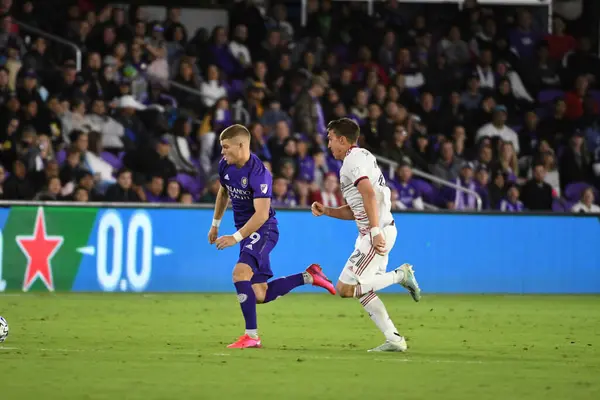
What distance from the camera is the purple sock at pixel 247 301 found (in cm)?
1083

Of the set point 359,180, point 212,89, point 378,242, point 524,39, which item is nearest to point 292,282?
point 378,242

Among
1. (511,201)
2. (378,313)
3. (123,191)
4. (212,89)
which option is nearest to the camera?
(378,313)

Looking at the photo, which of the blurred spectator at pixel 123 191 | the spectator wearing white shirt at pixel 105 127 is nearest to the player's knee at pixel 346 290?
the blurred spectator at pixel 123 191

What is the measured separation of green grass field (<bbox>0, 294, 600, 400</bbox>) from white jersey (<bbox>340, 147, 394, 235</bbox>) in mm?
1166

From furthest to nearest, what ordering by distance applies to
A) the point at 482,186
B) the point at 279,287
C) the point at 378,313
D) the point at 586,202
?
the point at 482,186
the point at 586,202
the point at 279,287
the point at 378,313

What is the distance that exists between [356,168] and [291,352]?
1683 millimetres

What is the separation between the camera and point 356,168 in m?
10.4

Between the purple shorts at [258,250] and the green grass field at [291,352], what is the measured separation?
72 centimetres

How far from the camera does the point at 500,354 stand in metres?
10.8

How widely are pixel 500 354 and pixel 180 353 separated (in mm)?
2763

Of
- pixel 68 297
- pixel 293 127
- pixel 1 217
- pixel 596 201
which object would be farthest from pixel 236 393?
pixel 596 201

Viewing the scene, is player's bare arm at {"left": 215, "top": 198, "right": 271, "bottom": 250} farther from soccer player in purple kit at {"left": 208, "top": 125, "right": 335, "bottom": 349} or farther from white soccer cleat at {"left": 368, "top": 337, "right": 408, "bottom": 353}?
white soccer cleat at {"left": 368, "top": 337, "right": 408, "bottom": 353}

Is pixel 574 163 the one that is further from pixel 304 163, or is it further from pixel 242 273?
pixel 242 273

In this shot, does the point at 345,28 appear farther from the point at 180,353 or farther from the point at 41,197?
the point at 180,353
